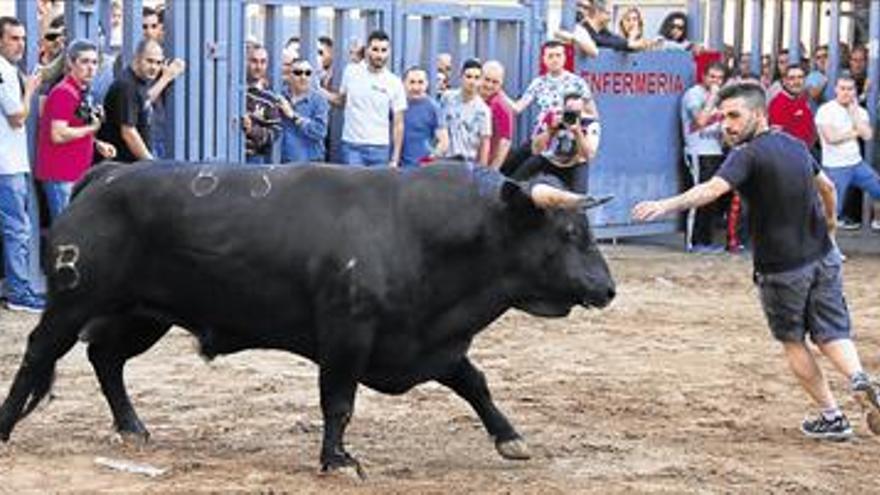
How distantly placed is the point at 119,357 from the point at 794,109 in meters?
11.0

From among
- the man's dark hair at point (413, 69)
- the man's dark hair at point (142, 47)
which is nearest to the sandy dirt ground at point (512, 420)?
the man's dark hair at point (142, 47)

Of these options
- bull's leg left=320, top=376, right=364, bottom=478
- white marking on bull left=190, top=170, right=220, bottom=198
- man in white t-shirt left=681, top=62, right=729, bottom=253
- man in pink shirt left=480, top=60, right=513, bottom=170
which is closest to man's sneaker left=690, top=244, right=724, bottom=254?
man in white t-shirt left=681, top=62, right=729, bottom=253

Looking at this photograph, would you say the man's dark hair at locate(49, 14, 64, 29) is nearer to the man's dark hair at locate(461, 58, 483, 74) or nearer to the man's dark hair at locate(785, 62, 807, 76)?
the man's dark hair at locate(461, 58, 483, 74)

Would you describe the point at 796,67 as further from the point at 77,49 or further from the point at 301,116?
the point at 77,49

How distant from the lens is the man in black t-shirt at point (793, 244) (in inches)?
305

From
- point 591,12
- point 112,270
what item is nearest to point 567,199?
point 112,270

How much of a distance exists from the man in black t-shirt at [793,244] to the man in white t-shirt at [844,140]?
354 inches

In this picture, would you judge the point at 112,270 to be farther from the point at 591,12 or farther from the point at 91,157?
the point at 591,12

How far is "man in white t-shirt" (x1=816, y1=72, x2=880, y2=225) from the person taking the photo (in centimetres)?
1669

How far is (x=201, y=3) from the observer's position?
12898mm

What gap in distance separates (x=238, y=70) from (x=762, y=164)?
20.5 ft

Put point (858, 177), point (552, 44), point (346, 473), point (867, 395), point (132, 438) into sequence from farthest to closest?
1. point (858, 177)
2. point (552, 44)
3. point (867, 395)
4. point (132, 438)
5. point (346, 473)

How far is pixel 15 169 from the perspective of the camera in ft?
37.5

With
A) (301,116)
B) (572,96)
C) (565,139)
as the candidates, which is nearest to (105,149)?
(301,116)
